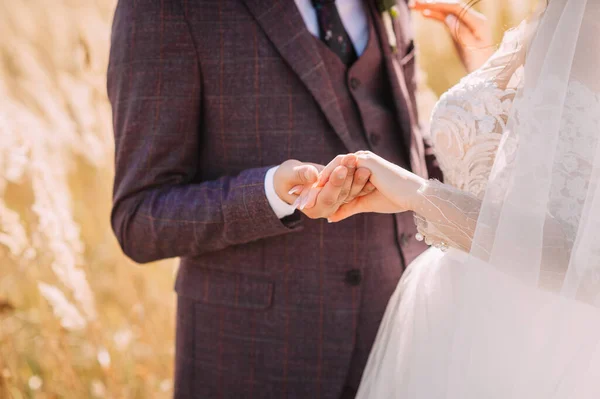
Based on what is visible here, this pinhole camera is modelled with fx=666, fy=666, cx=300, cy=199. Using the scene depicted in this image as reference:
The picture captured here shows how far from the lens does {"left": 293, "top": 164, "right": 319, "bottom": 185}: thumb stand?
1476mm

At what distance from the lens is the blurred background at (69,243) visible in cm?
217

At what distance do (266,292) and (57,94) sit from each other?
152cm

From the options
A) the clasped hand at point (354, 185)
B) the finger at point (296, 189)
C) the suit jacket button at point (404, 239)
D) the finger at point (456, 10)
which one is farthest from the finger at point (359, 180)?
the finger at point (456, 10)

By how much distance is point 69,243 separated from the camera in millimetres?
2307

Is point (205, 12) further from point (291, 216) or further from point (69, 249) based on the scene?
point (69, 249)

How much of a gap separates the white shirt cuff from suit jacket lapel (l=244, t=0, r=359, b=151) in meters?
0.25

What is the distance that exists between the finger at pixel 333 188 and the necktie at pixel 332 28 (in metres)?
0.54

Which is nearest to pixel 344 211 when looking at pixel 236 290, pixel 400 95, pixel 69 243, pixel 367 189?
pixel 367 189

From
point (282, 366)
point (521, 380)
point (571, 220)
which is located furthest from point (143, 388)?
point (571, 220)

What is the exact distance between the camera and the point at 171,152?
5.74 feet

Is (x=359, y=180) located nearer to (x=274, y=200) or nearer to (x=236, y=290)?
(x=274, y=200)

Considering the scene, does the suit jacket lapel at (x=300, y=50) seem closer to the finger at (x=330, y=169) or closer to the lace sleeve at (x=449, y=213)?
the finger at (x=330, y=169)

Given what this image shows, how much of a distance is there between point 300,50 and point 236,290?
26.3 inches

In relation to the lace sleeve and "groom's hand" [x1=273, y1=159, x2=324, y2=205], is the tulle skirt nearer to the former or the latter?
the lace sleeve
